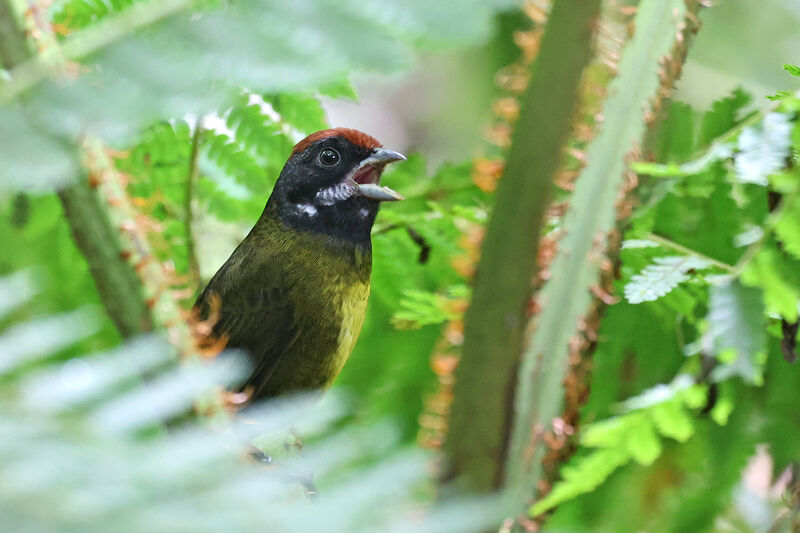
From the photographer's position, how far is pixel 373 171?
4.90 feet

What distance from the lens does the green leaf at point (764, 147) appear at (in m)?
→ 0.86

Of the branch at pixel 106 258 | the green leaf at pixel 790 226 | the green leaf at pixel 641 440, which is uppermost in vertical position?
the green leaf at pixel 790 226

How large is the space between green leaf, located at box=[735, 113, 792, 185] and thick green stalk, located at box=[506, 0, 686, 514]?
160 millimetres

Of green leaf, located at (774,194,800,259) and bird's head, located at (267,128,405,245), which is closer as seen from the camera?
green leaf, located at (774,194,800,259)

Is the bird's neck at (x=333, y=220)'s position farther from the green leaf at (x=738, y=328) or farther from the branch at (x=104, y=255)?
the green leaf at (x=738, y=328)

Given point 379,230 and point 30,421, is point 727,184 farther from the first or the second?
point 30,421

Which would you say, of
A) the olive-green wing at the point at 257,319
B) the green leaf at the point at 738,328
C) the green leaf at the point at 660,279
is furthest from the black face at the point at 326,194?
the green leaf at the point at 738,328

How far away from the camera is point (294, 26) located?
0.56 m

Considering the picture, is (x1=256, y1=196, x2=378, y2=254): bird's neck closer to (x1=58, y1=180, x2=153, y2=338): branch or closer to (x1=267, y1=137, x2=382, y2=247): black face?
(x1=267, y1=137, x2=382, y2=247): black face

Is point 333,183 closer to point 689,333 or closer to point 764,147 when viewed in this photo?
point 689,333

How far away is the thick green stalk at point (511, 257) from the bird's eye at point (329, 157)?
0.50 metres

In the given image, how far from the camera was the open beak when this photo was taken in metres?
1.36

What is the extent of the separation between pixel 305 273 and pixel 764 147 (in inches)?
32.9

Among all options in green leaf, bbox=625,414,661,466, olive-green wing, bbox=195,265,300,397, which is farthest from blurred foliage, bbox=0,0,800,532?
olive-green wing, bbox=195,265,300,397
